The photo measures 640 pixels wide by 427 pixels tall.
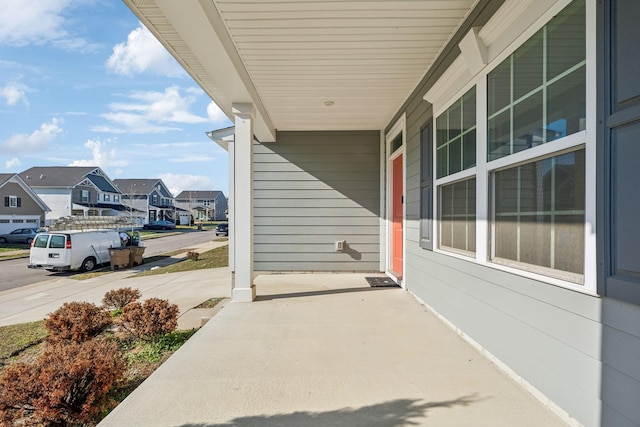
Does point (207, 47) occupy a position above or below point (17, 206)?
above

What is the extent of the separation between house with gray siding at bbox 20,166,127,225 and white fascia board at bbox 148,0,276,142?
31575mm

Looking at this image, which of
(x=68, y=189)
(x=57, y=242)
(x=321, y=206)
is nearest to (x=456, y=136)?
(x=321, y=206)

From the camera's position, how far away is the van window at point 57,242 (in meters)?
10.1

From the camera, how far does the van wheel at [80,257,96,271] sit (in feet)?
34.9

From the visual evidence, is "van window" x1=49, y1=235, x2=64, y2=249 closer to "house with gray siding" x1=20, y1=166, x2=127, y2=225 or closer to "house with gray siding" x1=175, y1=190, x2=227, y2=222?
"house with gray siding" x1=20, y1=166, x2=127, y2=225

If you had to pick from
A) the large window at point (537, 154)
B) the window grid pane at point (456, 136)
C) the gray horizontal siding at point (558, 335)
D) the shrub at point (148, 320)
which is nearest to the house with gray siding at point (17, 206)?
the shrub at point (148, 320)

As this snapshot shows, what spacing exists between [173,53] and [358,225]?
12.8 ft

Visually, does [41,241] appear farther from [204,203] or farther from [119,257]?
[204,203]

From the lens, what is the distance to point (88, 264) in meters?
10.8

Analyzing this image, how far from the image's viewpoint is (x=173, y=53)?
342 centimetres

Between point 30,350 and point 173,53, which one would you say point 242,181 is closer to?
point 173,53

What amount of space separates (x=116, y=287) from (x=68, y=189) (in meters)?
27.7

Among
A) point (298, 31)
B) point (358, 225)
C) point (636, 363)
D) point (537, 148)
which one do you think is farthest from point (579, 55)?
point (358, 225)

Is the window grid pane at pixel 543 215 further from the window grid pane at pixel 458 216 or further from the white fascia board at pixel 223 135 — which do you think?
the white fascia board at pixel 223 135
